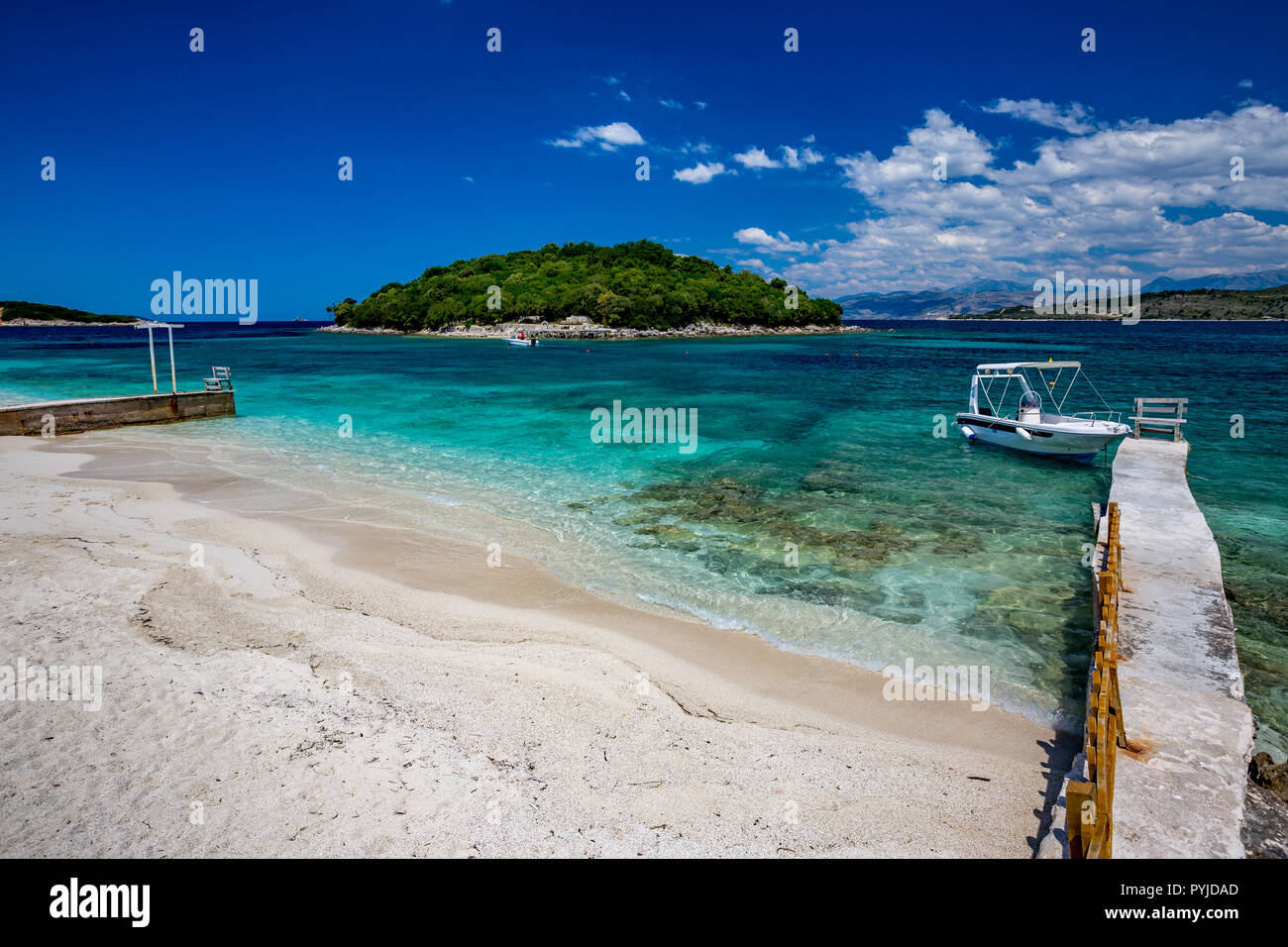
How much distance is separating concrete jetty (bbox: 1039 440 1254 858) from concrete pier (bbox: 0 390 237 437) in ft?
110

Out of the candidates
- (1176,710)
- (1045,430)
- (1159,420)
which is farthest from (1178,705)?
(1159,420)

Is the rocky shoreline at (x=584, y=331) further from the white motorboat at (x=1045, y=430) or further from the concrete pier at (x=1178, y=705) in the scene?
the concrete pier at (x=1178, y=705)

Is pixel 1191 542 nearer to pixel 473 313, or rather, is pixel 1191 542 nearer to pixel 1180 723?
pixel 1180 723

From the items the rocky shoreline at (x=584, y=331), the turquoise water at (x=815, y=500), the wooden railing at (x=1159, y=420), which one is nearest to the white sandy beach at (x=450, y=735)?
the turquoise water at (x=815, y=500)

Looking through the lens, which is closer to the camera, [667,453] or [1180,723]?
[1180,723]

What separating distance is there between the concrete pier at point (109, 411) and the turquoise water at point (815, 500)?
5.19 ft

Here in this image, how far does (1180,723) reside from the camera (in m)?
6.56

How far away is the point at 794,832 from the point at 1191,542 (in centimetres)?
1067

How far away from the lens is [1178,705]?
6.88 meters

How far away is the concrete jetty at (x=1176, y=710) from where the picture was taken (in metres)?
5.12

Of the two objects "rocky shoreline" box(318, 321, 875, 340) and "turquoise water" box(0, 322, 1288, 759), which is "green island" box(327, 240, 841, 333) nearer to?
"rocky shoreline" box(318, 321, 875, 340)

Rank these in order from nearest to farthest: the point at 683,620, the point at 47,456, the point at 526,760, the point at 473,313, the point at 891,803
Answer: the point at 891,803 → the point at 526,760 → the point at 683,620 → the point at 47,456 → the point at 473,313

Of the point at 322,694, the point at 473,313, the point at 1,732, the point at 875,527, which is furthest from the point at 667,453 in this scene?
the point at 473,313

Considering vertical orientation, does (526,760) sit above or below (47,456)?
below
